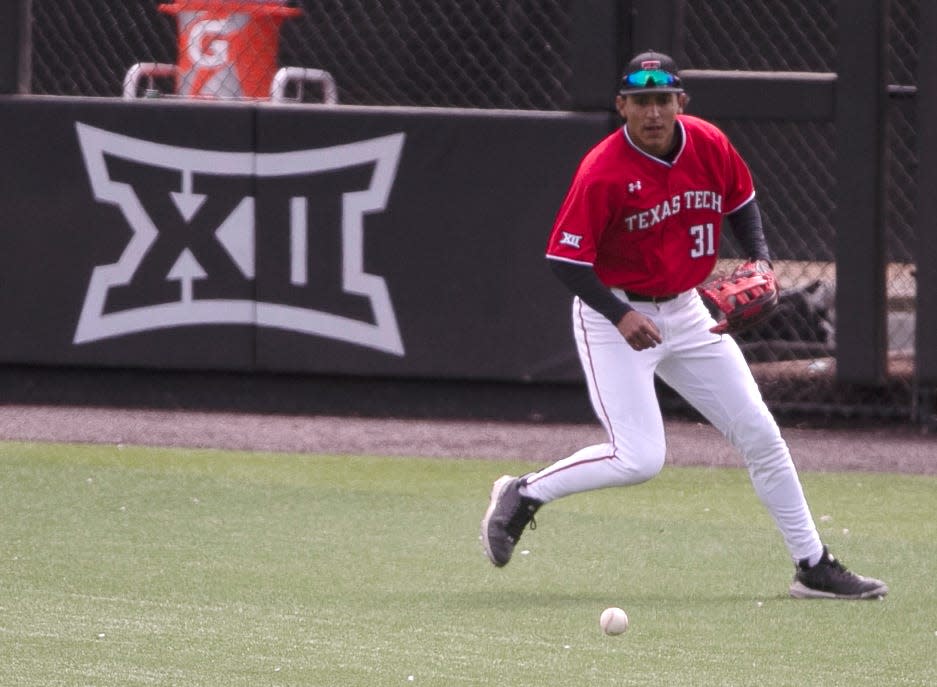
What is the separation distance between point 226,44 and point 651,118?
15.8ft

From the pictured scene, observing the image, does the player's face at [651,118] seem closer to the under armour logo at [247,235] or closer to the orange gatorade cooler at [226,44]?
the under armour logo at [247,235]

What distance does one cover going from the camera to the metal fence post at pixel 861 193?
339 inches

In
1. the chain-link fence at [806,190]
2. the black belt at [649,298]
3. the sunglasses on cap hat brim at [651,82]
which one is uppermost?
the sunglasses on cap hat brim at [651,82]

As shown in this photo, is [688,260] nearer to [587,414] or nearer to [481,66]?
[587,414]

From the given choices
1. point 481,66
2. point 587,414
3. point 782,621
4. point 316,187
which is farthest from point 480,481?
point 481,66

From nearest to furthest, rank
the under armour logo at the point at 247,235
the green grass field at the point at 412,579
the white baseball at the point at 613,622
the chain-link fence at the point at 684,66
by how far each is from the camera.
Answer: the green grass field at the point at 412,579 → the white baseball at the point at 613,622 → the under armour logo at the point at 247,235 → the chain-link fence at the point at 684,66

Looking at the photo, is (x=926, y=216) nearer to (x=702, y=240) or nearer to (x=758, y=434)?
(x=702, y=240)

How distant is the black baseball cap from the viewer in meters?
5.49

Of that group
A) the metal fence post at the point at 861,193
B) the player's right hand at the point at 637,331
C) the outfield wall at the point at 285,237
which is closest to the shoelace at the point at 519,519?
the player's right hand at the point at 637,331

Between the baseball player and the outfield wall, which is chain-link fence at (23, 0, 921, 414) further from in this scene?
the baseball player

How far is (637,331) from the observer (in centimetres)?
541

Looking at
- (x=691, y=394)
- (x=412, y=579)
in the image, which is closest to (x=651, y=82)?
(x=691, y=394)

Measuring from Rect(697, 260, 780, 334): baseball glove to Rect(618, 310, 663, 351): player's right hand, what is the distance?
11.4 inches

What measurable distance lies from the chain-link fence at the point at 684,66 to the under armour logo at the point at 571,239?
3.73 m
